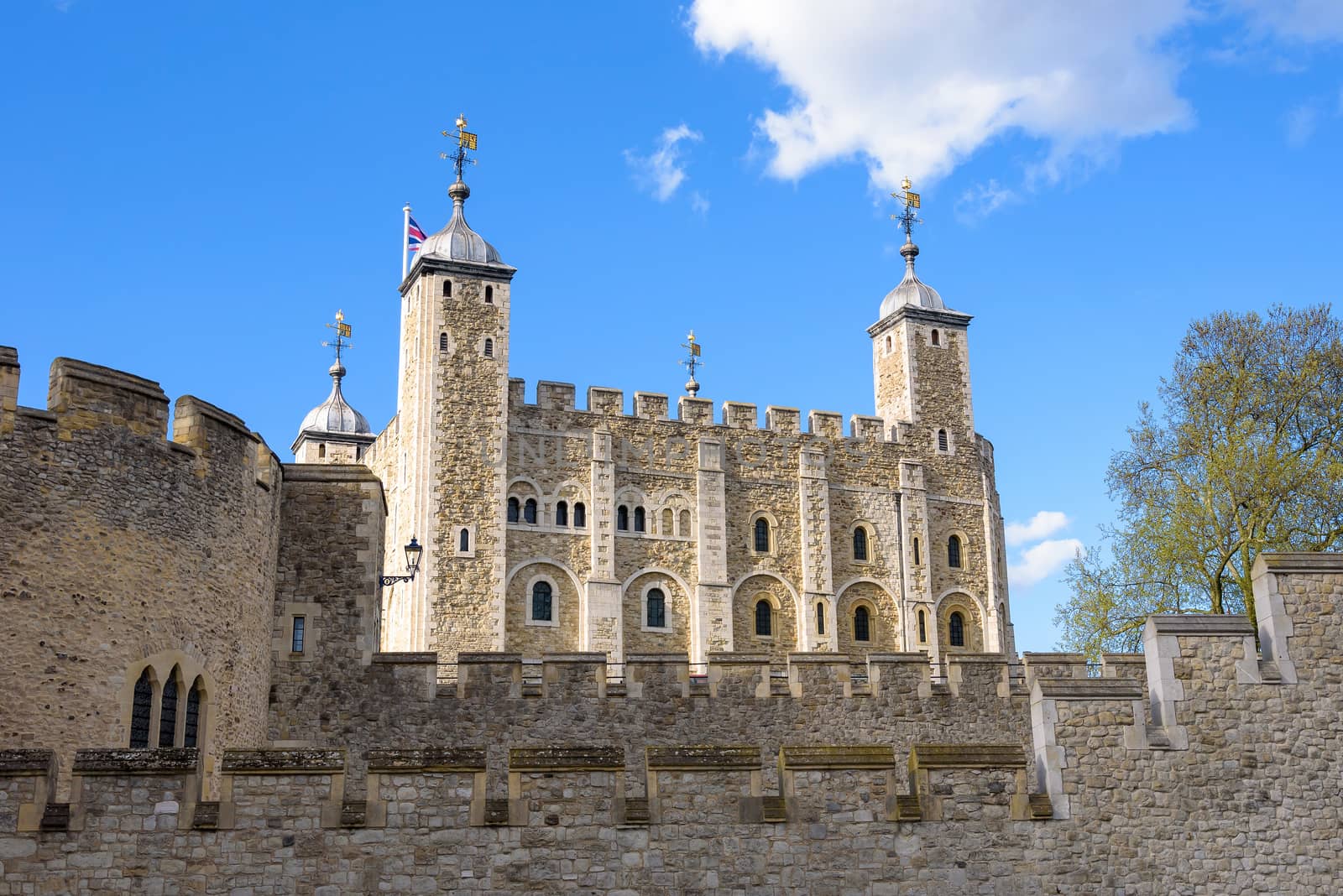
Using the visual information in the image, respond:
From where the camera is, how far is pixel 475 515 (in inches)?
1804

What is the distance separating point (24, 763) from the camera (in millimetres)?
12023

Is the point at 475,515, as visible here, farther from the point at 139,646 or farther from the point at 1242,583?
the point at 139,646

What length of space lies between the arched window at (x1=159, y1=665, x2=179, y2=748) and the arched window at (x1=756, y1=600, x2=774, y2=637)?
115ft

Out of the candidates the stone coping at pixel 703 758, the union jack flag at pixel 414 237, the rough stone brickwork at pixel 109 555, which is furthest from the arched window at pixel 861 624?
the stone coping at pixel 703 758

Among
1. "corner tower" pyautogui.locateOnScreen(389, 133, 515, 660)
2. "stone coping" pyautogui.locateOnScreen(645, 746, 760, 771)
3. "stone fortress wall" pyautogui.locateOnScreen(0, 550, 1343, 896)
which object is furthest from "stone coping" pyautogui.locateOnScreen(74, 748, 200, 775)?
"corner tower" pyautogui.locateOnScreen(389, 133, 515, 660)

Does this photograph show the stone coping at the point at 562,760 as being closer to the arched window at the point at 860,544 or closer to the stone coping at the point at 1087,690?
the stone coping at the point at 1087,690

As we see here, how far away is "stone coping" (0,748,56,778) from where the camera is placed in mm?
12008

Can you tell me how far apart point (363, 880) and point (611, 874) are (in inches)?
76.0

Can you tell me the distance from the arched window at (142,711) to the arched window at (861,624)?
37397 mm

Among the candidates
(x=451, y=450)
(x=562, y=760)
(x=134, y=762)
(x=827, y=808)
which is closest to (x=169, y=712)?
(x=134, y=762)

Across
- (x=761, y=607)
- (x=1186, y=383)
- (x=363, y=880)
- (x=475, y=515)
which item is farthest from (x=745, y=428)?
(x=363, y=880)

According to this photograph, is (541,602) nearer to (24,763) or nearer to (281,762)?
(281,762)

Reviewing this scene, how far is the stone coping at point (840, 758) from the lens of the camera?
1291cm

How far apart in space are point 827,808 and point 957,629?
132 ft
